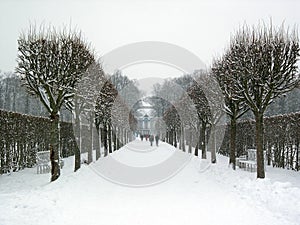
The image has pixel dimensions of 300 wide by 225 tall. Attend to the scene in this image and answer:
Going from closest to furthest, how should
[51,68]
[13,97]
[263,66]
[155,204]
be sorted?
[155,204]
[263,66]
[51,68]
[13,97]

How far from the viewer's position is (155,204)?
7809 mm

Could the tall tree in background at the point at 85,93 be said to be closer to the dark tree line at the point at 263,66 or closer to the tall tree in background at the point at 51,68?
the tall tree in background at the point at 51,68

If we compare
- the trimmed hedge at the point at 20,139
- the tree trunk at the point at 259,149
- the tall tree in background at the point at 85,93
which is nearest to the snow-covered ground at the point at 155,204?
the tree trunk at the point at 259,149

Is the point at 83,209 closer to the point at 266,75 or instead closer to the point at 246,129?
the point at 266,75

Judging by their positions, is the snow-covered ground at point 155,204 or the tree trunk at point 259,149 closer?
the snow-covered ground at point 155,204

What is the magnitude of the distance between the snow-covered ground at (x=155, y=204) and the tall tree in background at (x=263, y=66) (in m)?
2.51

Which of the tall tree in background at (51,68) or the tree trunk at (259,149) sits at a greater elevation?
the tall tree in background at (51,68)

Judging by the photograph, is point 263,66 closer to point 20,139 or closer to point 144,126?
point 20,139

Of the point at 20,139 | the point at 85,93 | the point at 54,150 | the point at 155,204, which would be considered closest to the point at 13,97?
the point at 20,139

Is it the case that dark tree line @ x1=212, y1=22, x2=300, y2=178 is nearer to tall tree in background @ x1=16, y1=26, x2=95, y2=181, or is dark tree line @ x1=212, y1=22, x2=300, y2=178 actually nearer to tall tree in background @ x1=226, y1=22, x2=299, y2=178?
tall tree in background @ x1=226, y1=22, x2=299, y2=178

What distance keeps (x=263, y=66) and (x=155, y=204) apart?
19.2 feet

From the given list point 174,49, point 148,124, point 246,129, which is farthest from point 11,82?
point 246,129

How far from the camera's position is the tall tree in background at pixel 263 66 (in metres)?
9.99

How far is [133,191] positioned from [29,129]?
9.35 m
